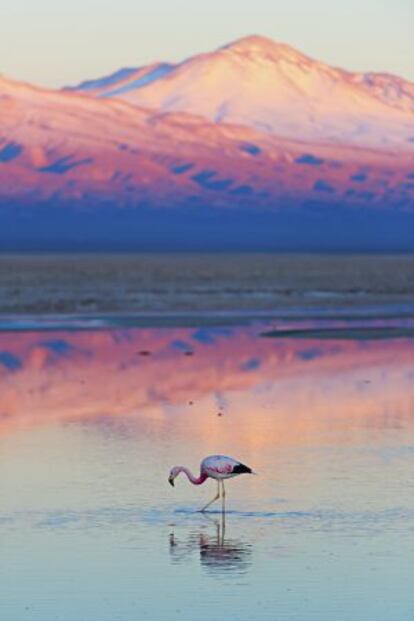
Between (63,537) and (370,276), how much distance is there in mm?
40875

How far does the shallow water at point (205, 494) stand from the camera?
34.1 ft

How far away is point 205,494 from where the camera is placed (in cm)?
1384

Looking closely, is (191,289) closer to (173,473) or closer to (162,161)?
(173,473)

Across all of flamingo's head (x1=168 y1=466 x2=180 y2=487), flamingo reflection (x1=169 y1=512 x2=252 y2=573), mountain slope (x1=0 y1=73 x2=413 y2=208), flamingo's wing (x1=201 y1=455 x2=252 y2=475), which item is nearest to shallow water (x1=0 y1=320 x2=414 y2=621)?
flamingo reflection (x1=169 y1=512 x2=252 y2=573)

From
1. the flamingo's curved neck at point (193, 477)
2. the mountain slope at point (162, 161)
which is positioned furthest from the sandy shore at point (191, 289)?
the mountain slope at point (162, 161)

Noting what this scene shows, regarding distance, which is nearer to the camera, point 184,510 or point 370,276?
point 184,510

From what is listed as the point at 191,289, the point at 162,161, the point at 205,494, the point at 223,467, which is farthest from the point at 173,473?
the point at 162,161

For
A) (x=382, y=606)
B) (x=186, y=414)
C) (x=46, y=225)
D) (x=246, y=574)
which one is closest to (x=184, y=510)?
(x=246, y=574)

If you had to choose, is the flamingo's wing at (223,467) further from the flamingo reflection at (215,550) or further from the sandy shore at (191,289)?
the sandy shore at (191,289)

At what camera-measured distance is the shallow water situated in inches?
409

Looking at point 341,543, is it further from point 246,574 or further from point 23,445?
point 23,445

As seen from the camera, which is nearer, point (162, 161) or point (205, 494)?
point (205, 494)

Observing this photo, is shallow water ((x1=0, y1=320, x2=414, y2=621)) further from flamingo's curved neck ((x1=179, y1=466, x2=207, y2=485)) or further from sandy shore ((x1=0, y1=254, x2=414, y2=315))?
sandy shore ((x1=0, y1=254, x2=414, y2=315))

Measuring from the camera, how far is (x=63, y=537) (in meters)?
11.9
